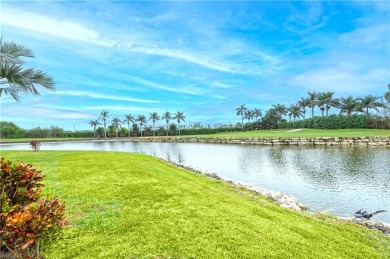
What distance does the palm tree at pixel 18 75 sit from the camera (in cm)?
482

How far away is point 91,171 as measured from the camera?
10211 millimetres

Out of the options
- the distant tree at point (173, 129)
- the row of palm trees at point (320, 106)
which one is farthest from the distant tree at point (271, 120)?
the distant tree at point (173, 129)

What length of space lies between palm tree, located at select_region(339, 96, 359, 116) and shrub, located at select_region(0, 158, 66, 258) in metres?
71.9

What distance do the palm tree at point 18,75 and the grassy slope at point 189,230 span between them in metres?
2.67

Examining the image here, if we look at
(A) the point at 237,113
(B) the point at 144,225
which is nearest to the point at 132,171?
(B) the point at 144,225

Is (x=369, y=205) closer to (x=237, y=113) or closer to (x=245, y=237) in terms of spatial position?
(x=245, y=237)

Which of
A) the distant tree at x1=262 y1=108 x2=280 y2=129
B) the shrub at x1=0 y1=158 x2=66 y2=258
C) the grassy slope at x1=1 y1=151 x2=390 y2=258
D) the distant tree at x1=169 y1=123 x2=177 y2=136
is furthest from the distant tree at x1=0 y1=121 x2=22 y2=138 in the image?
the shrub at x1=0 y1=158 x2=66 y2=258

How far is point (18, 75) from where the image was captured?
5.01 meters

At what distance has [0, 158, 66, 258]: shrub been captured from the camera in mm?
3096

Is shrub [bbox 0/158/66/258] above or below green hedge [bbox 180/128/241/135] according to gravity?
below

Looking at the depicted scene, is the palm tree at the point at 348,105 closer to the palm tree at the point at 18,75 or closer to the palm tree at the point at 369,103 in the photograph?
the palm tree at the point at 369,103

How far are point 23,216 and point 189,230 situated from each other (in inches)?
107

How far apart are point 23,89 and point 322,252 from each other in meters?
6.34

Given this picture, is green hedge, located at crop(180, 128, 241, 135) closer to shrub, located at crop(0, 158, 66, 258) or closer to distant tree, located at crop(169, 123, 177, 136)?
distant tree, located at crop(169, 123, 177, 136)
